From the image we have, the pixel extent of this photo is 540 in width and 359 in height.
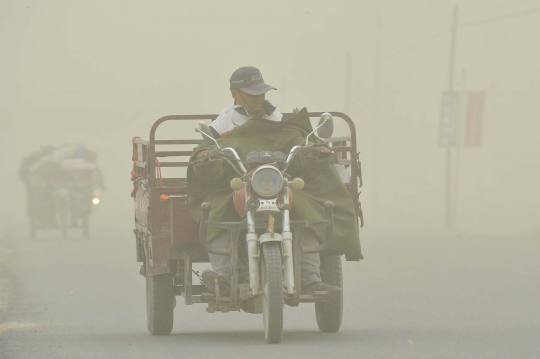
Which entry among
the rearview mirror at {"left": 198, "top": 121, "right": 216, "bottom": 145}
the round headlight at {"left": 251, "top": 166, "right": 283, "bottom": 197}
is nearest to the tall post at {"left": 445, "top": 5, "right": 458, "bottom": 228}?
the rearview mirror at {"left": 198, "top": 121, "right": 216, "bottom": 145}

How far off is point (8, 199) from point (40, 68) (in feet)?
148

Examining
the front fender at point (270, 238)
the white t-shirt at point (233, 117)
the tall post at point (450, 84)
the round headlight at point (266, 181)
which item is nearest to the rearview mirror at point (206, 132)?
the white t-shirt at point (233, 117)

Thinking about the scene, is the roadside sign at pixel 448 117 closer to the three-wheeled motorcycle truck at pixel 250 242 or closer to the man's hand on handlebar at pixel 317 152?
the three-wheeled motorcycle truck at pixel 250 242

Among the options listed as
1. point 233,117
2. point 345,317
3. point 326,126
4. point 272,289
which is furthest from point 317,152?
point 345,317

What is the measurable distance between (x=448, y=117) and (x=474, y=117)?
1846mm

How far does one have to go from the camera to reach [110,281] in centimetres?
1773

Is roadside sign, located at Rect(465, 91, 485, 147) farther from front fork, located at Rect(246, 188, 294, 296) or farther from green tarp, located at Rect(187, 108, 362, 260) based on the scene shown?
front fork, located at Rect(246, 188, 294, 296)

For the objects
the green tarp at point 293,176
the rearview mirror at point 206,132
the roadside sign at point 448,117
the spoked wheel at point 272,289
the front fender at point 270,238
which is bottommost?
the roadside sign at point 448,117

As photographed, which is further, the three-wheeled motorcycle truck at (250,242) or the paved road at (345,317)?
the paved road at (345,317)

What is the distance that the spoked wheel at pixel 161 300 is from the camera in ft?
31.9

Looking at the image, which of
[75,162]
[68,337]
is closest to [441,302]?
[68,337]

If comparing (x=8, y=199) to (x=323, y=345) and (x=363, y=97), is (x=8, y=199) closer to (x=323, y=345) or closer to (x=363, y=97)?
(x=363, y=97)

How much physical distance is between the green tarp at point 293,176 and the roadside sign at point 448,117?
37460 mm

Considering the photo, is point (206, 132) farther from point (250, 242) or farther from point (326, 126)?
point (250, 242)
